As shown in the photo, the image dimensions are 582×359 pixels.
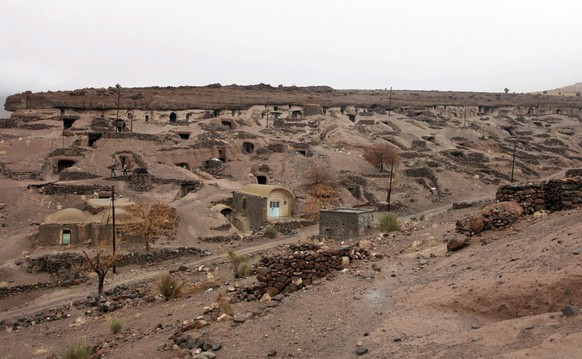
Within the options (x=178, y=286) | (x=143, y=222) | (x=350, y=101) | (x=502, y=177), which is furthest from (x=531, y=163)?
(x=178, y=286)

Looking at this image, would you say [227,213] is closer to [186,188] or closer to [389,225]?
[186,188]

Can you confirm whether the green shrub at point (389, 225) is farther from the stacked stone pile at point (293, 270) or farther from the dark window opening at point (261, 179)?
the dark window opening at point (261, 179)

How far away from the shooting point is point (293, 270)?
35.4 feet

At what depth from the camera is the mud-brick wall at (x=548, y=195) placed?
40.8 feet

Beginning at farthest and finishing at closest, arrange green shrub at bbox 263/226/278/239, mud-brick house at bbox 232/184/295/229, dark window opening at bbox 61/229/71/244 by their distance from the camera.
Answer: mud-brick house at bbox 232/184/295/229
green shrub at bbox 263/226/278/239
dark window opening at bbox 61/229/71/244

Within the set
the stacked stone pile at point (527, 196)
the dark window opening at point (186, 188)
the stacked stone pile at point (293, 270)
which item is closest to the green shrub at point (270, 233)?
the dark window opening at point (186, 188)

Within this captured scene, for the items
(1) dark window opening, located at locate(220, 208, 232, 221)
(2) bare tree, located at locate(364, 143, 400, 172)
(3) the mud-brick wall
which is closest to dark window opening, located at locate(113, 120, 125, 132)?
(1) dark window opening, located at locate(220, 208, 232, 221)

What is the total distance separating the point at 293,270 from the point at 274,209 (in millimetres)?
19114

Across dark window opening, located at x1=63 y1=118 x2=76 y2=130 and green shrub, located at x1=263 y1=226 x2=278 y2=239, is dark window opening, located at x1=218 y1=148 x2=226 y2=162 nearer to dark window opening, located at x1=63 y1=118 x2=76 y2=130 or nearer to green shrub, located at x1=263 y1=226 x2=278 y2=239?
green shrub, located at x1=263 y1=226 x2=278 y2=239

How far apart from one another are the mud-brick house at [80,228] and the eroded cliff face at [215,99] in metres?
29.3

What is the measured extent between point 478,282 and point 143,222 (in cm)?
1813

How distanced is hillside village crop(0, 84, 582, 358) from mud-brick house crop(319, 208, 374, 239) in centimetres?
7

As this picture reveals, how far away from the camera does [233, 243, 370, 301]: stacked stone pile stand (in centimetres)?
1059

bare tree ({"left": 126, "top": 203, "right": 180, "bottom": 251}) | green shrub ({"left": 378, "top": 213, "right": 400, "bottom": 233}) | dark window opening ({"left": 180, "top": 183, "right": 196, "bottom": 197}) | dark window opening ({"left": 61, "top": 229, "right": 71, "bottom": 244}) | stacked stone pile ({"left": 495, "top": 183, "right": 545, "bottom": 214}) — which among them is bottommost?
dark window opening ({"left": 61, "top": 229, "right": 71, "bottom": 244})
